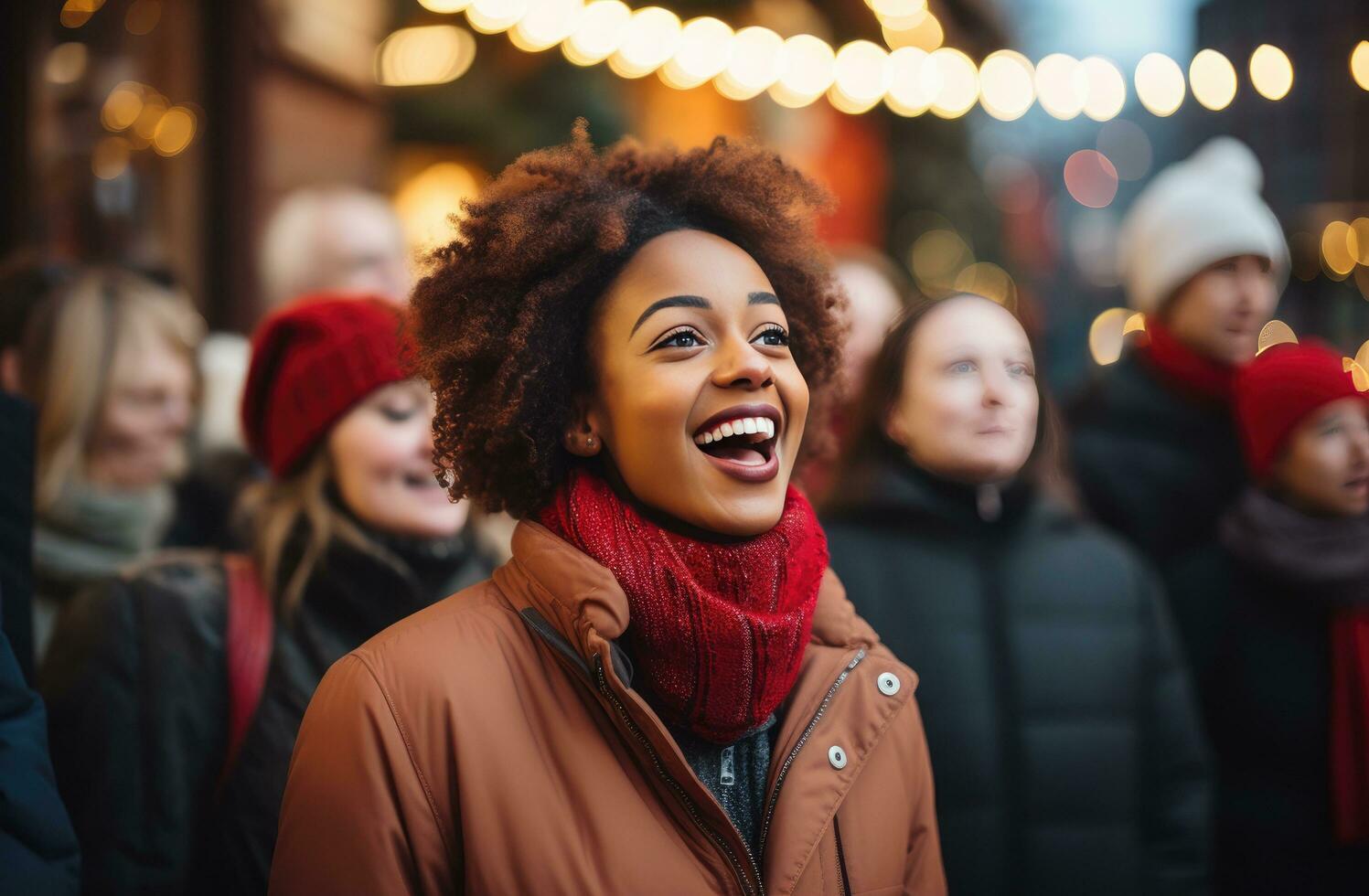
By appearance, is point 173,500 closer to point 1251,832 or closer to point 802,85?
point 1251,832

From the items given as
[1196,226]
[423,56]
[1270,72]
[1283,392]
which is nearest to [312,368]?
[1283,392]

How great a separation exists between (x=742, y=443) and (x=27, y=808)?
1242 millimetres

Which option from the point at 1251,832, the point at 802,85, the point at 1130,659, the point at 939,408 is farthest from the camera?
the point at 802,85

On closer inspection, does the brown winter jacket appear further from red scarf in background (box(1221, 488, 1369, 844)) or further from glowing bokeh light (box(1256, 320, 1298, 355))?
glowing bokeh light (box(1256, 320, 1298, 355))

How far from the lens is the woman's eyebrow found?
1.87 meters

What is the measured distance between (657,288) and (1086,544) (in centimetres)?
149

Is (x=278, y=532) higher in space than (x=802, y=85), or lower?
lower

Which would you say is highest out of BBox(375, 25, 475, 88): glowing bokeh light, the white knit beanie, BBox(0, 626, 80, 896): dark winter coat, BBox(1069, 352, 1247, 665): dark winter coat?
BBox(375, 25, 475, 88): glowing bokeh light

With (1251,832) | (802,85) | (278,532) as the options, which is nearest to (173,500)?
(278,532)

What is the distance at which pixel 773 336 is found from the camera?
1.97 m

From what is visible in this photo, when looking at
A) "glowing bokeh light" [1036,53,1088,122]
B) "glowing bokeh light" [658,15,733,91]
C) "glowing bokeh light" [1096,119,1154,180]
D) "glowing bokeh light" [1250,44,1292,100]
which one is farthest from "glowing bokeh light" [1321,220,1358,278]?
"glowing bokeh light" [1096,119,1154,180]

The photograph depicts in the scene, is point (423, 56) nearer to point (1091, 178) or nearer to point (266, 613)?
point (266, 613)

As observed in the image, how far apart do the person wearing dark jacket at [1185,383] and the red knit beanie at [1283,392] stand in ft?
1.13

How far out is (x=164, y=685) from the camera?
2.50 meters
